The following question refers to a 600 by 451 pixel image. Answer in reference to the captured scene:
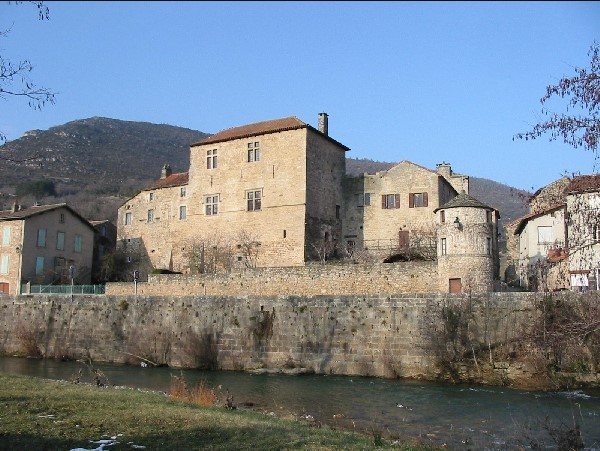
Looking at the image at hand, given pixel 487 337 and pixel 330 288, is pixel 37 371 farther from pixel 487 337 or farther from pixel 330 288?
pixel 487 337

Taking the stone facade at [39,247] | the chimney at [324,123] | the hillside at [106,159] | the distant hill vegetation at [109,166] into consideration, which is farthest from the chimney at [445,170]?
the hillside at [106,159]

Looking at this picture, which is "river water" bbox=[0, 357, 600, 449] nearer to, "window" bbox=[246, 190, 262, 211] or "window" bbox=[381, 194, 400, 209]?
"window" bbox=[246, 190, 262, 211]

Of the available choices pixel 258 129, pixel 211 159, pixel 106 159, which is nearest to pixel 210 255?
pixel 211 159

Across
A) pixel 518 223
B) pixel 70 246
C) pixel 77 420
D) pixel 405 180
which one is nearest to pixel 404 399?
pixel 77 420

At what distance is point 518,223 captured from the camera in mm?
38625

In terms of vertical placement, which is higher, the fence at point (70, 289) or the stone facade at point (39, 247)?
the stone facade at point (39, 247)

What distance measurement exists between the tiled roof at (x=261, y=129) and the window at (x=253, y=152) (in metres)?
0.77

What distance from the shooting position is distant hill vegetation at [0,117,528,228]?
8544 cm

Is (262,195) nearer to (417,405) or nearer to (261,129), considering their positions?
(261,129)

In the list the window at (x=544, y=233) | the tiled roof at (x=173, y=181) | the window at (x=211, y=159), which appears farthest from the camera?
the tiled roof at (x=173, y=181)

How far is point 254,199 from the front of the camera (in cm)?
4356

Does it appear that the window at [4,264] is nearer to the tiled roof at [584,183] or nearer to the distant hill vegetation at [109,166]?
the distant hill vegetation at [109,166]

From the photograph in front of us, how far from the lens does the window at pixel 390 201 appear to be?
43250 millimetres

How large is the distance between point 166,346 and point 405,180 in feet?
72.6
